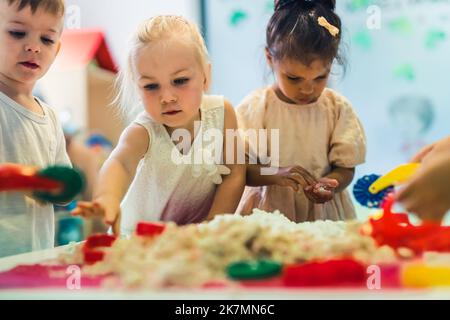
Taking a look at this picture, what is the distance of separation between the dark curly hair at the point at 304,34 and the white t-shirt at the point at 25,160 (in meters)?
0.29

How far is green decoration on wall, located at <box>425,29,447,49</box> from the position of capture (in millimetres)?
700

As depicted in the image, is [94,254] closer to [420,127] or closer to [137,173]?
[137,173]

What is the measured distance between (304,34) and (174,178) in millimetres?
242

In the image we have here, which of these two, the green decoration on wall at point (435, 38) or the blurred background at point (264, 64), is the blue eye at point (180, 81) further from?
the green decoration on wall at point (435, 38)

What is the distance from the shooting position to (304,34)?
72 cm

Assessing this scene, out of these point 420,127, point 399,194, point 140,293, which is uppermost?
point 420,127

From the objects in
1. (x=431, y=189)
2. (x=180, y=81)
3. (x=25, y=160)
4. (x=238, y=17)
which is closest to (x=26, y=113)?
(x=25, y=160)

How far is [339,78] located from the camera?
0.74 meters

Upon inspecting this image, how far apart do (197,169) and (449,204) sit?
32 cm

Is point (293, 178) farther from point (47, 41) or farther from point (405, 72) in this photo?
point (47, 41)

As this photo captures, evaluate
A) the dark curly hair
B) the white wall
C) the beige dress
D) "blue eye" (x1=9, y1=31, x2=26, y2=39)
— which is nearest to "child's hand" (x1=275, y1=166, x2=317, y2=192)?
the beige dress

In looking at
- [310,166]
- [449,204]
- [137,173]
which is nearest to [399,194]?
[449,204]

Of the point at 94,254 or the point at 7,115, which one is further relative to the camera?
the point at 7,115

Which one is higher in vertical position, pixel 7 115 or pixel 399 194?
pixel 7 115
